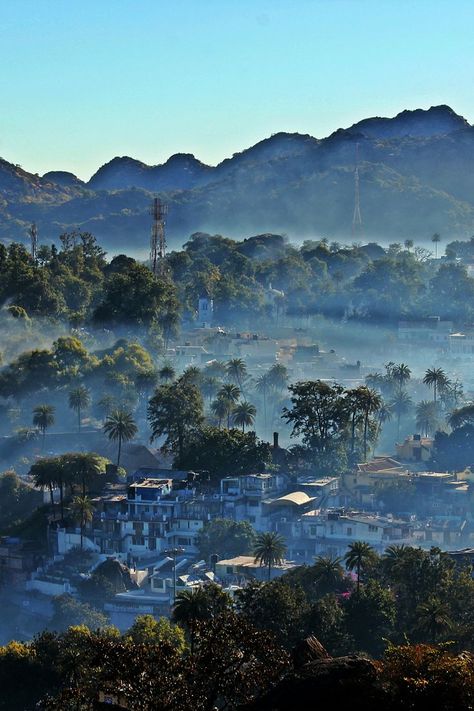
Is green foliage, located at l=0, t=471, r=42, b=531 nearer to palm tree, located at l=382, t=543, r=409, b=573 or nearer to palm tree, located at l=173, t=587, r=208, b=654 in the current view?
palm tree, located at l=382, t=543, r=409, b=573

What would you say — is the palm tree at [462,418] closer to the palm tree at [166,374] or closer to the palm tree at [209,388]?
the palm tree at [209,388]

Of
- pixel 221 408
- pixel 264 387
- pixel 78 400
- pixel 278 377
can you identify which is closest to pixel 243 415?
pixel 221 408

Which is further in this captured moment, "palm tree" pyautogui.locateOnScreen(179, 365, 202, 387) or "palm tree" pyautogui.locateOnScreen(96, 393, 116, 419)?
"palm tree" pyautogui.locateOnScreen(179, 365, 202, 387)

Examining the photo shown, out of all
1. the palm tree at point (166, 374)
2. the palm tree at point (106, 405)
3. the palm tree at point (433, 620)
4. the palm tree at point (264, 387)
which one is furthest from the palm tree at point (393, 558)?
the palm tree at point (264, 387)

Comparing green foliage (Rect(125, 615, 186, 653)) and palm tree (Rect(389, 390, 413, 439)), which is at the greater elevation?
palm tree (Rect(389, 390, 413, 439))

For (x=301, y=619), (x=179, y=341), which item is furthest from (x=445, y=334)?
(x=301, y=619)

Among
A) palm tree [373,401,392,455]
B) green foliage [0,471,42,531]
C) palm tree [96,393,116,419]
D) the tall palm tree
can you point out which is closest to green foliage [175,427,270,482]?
green foliage [0,471,42,531]
